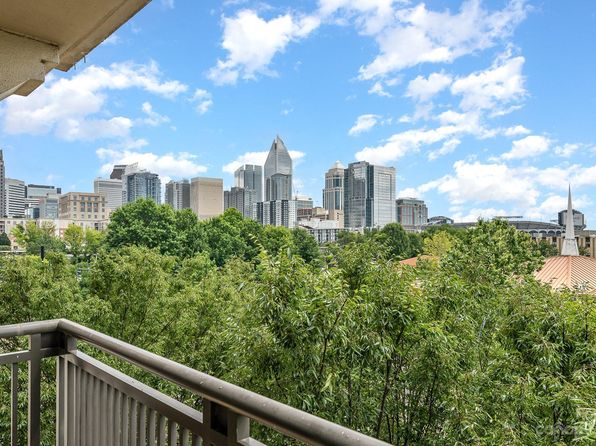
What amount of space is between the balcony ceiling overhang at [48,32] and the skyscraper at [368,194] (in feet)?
93.4

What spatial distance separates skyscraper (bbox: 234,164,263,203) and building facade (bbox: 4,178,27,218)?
53.9ft

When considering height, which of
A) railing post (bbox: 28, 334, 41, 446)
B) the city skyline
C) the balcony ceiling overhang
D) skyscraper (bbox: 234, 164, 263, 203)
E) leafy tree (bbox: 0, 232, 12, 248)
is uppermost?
the city skyline

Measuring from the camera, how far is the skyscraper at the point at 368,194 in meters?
30.6

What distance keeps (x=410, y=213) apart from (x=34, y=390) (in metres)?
35.1

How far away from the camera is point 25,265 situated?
7.82 metres

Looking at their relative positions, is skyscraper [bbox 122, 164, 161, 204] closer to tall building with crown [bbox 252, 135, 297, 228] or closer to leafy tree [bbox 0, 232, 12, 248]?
tall building with crown [bbox 252, 135, 297, 228]

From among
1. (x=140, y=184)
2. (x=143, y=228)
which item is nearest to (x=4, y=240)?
(x=143, y=228)

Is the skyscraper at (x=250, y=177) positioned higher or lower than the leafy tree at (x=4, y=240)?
higher

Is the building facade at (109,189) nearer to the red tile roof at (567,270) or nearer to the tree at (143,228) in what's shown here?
the tree at (143,228)

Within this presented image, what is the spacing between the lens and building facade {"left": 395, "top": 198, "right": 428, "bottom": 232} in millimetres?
33688

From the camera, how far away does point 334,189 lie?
3322 cm

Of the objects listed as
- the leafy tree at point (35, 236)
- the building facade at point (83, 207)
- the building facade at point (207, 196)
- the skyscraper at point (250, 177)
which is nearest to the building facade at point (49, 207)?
the building facade at point (83, 207)

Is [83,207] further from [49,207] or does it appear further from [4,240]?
[4,240]

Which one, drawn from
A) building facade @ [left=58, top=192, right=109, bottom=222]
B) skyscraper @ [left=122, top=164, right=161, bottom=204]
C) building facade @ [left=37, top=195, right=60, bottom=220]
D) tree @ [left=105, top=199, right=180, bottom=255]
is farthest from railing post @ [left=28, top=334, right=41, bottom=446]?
skyscraper @ [left=122, top=164, right=161, bottom=204]
